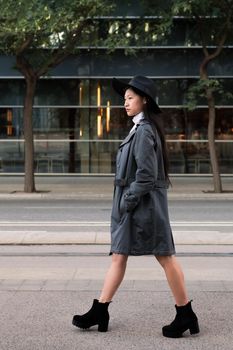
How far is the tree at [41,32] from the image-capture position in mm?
17031

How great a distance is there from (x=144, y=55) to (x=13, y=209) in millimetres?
12166

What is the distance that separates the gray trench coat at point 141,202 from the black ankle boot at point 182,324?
46 centimetres

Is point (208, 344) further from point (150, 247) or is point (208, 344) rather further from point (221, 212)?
point (221, 212)

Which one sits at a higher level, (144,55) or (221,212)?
(144,55)

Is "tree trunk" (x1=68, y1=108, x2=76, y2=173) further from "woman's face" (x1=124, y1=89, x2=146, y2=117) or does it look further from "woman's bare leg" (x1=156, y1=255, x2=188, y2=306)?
"woman's bare leg" (x1=156, y1=255, x2=188, y2=306)

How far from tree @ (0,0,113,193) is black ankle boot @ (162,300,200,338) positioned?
12.8 meters

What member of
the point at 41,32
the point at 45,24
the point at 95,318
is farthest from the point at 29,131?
the point at 95,318

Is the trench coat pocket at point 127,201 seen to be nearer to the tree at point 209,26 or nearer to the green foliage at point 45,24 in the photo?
the green foliage at point 45,24

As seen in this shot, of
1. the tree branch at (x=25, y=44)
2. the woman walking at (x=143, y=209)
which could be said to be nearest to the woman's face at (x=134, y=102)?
the woman walking at (x=143, y=209)

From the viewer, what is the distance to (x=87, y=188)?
71.3ft

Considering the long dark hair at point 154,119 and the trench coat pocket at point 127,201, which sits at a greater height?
the long dark hair at point 154,119

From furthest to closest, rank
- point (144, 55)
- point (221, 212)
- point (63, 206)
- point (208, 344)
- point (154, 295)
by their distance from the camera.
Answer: point (144, 55), point (63, 206), point (221, 212), point (154, 295), point (208, 344)

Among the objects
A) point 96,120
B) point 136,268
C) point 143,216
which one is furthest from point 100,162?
point 143,216

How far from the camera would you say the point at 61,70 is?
1033 inches
